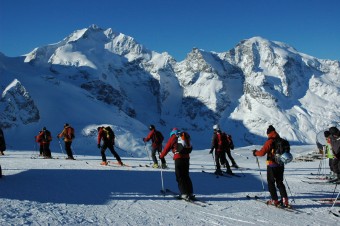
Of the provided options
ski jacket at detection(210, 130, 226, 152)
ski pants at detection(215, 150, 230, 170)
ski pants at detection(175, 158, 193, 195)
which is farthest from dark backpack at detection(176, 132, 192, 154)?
ski jacket at detection(210, 130, 226, 152)

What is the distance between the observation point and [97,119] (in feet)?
431

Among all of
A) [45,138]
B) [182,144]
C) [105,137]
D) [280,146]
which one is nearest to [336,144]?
[280,146]

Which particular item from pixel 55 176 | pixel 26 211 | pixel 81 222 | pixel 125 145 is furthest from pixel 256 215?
pixel 125 145

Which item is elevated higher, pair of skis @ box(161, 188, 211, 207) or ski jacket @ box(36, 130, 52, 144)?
ski jacket @ box(36, 130, 52, 144)

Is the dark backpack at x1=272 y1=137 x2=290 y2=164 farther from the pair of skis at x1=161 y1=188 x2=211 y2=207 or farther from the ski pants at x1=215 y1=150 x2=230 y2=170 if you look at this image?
the ski pants at x1=215 y1=150 x2=230 y2=170

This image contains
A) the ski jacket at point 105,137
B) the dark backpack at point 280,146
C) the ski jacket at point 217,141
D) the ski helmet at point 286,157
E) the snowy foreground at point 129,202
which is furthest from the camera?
the ski jacket at point 105,137

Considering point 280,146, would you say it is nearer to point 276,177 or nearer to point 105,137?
point 276,177

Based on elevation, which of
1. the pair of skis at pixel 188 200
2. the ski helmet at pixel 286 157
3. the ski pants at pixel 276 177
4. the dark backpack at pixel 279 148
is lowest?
the pair of skis at pixel 188 200

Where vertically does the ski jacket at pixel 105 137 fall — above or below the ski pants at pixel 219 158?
above

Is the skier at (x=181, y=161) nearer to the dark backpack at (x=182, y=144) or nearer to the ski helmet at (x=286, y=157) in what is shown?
the dark backpack at (x=182, y=144)

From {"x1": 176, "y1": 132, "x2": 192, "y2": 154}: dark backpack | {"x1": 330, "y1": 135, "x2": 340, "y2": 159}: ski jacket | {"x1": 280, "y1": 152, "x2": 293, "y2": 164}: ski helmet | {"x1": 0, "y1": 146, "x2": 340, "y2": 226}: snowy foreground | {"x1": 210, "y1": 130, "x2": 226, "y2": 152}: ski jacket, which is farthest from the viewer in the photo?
{"x1": 210, "y1": 130, "x2": 226, "y2": 152}: ski jacket

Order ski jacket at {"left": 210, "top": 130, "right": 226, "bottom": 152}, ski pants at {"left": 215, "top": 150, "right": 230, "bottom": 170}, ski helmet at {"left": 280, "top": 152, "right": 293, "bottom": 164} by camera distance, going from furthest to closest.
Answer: ski jacket at {"left": 210, "top": 130, "right": 226, "bottom": 152} < ski pants at {"left": 215, "top": 150, "right": 230, "bottom": 170} < ski helmet at {"left": 280, "top": 152, "right": 293, "bottom": 164}

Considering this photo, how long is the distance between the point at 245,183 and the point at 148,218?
7.10 m

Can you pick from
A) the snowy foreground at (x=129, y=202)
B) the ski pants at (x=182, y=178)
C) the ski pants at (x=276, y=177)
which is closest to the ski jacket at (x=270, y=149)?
the ski pants at (x=276, y=177)
